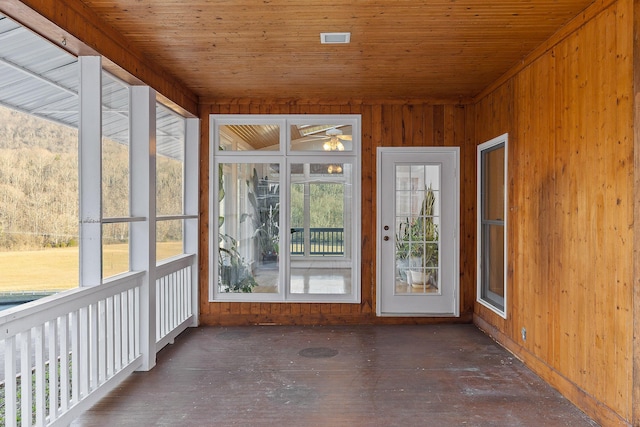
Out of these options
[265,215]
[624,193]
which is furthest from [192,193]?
[624,193]

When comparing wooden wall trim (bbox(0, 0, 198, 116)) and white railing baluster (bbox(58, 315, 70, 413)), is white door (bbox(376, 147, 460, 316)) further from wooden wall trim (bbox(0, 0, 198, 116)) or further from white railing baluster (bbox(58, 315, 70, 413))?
white railing baluster (bbox(58, 315, 70, 413))

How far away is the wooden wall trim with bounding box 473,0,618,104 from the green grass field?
362cm

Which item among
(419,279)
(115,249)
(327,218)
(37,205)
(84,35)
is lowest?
(419,279)

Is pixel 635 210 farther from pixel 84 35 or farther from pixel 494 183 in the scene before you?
pixel 84 35

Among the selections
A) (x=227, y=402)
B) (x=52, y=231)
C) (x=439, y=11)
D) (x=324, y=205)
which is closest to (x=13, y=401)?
(x=52, y=231)

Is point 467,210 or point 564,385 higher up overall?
point 467,210

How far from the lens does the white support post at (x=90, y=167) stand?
3191 mm

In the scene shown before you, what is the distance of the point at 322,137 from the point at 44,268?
3.50 meters

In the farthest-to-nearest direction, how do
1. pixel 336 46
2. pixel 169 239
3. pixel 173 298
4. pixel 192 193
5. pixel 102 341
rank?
pixel 192 193, pixel 169 239, pixel 173 298, pixel 336 46, pixel 102 341

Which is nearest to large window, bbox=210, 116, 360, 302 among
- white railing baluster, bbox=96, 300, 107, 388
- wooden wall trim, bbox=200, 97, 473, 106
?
wooden wall trim, bbox=200, 97, 473, 106

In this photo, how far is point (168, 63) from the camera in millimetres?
4195

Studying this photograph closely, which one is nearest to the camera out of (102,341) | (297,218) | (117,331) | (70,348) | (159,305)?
(70,348)

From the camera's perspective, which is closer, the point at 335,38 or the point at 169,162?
the point at 335,38

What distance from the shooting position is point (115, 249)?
365cm
